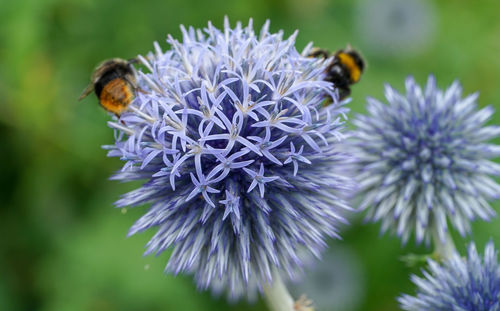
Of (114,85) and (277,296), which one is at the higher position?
(114,85)

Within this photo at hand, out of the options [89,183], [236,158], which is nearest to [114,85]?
[236,158]

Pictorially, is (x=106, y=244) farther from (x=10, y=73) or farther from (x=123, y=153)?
(x=123, y=153)

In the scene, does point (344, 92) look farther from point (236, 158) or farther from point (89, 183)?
point (89, 183)

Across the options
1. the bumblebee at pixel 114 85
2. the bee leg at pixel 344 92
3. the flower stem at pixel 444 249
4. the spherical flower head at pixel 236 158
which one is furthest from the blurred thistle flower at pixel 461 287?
the bumblebee at pixel 114 85

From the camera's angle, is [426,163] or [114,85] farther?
[426,163]

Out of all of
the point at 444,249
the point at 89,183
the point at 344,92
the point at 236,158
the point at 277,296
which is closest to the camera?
the point at 236,158

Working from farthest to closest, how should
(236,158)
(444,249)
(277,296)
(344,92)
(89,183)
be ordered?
(89,183)
(344,92)
(444,249)
(277,296)
(236,158)

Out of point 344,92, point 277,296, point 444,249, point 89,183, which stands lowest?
point 277,296
